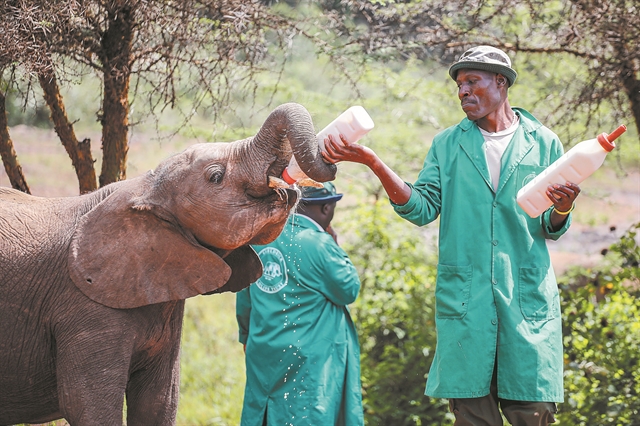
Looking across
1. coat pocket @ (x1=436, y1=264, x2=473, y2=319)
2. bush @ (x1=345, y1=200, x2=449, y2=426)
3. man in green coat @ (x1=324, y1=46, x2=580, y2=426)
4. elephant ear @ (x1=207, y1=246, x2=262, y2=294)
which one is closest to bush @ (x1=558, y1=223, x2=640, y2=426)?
bush @ (x1=345, y1=200, x2=449, y2=426)

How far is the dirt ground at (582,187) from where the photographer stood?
11.3m

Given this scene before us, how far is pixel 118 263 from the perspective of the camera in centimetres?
393

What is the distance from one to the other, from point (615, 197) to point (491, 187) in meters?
10.1

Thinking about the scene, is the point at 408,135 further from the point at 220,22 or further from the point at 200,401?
the point at 220,22

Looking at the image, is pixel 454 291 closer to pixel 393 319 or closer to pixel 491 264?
pixel 491 264

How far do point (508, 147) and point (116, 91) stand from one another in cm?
242

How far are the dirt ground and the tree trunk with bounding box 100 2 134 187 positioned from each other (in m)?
5.14

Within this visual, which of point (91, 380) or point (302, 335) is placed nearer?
point (91, 380)

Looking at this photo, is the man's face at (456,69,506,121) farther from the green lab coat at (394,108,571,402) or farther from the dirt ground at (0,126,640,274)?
the dirt ground at (0,126,640,274)

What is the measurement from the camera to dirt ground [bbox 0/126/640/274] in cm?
1134

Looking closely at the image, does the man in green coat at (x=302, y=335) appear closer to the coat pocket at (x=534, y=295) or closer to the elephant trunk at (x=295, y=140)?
the coat pocket at (x=534, y=295)

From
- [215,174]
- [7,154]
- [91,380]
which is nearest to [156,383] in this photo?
[91,380]

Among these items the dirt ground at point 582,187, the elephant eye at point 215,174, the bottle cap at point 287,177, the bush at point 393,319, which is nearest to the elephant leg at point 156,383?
the elephant eye at point 215,174

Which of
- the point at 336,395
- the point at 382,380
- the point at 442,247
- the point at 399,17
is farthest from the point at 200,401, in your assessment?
the point at 442,247
